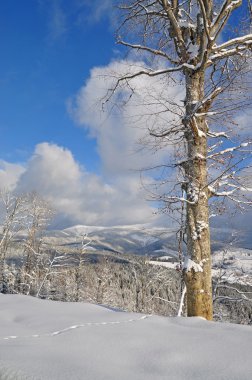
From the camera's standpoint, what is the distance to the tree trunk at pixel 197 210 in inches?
173

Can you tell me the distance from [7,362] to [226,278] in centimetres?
1630

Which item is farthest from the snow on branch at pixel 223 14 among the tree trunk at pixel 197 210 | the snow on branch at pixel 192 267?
the snow on branch at pixel 192 267

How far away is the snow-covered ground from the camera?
1.84 meters

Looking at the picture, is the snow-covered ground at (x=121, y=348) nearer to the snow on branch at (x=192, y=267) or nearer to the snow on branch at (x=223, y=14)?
the snow on branch at (x=192, y=267)

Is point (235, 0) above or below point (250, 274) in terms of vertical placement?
above

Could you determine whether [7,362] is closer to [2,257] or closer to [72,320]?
[72,320]

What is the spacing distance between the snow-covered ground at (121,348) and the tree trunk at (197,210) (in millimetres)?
1044

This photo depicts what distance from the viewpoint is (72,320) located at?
329cm

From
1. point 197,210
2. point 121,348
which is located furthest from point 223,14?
point 121,348

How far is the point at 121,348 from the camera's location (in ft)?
7.68

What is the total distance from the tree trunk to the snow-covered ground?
1044 millimetres

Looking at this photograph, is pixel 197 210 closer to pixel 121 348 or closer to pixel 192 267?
pixel 192 267

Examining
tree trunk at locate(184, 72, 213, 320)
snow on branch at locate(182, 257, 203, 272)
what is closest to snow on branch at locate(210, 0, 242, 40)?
tree trunk at locate(184, 72, 213, 320)

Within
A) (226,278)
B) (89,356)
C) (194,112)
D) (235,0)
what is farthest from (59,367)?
(226,278)
